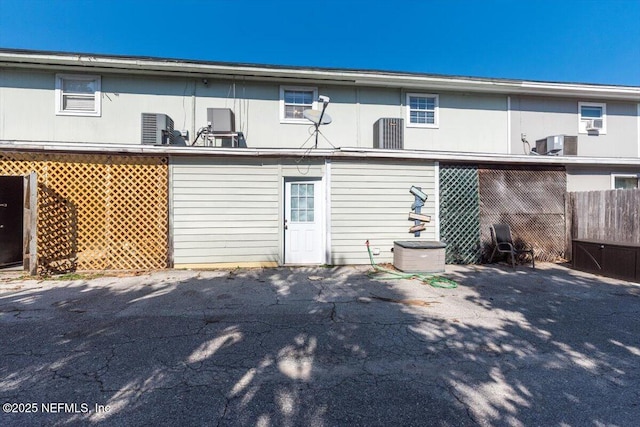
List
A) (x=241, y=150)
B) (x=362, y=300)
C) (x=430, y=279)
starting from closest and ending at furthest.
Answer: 1. (x=362, y=300)
2. (x=430, y=279)
3. (x=241, y=150)

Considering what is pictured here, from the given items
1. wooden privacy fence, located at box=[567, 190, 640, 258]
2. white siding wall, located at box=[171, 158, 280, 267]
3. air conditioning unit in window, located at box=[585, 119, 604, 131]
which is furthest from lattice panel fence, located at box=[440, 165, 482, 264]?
air conditioning unit in window, located at box=[585, 119, 604, 131]

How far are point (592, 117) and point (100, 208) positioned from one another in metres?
14.9

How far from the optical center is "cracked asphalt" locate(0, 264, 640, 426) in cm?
213

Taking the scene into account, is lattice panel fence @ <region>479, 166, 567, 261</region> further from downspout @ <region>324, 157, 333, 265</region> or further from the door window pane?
the door window pane

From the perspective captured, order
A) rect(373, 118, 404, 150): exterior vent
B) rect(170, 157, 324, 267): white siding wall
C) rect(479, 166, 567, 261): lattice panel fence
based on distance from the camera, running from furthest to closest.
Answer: rect(373, 118, 404, 150): exterior vent
rect(479, 166, 567, 261): lattice panel fence
rect(170, 157, 324, 267): white siding wall

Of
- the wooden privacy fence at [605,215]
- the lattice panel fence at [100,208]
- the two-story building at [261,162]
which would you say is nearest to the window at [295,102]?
the two-story building at [261,162]

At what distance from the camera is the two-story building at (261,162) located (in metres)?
6.55

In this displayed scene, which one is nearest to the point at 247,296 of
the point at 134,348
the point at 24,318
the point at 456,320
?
the point at 134,348

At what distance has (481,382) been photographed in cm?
250

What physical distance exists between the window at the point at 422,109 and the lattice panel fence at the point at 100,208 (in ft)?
23.3

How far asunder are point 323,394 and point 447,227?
6.30 m

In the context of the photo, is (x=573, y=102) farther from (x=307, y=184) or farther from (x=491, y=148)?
(x=307, y=184)

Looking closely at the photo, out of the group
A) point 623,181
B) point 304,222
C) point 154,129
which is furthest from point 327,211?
point 623,181

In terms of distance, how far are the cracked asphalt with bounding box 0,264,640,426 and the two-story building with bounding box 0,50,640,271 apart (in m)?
1.90
